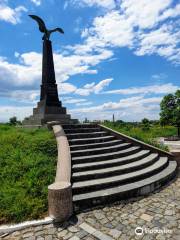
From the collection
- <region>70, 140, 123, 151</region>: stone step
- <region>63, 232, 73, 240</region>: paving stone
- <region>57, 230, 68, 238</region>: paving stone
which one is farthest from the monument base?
<region>63, 232, 73, 240</region>: paving stone

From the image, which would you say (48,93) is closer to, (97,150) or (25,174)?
(97,150)

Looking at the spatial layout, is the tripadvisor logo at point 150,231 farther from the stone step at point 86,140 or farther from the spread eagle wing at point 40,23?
the spread eagle wing at point 40,23

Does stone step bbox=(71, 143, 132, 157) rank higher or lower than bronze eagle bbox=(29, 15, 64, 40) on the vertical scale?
lower

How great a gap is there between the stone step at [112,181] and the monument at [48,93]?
22.6 feet

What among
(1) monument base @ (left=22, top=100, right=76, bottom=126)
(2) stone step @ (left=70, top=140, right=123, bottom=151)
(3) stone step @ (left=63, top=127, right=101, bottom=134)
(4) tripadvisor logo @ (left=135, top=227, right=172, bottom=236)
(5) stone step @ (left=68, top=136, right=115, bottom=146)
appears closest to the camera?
(4) tripadvisor logo @ (left=135, top=227, right=172, bottom=236)

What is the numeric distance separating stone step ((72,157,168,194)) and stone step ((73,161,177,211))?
0.14 m

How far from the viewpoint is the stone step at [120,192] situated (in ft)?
17.1

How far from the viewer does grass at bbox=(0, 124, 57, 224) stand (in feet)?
15.8

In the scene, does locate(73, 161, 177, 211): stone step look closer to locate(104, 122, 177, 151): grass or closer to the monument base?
locate(104, 122, 177, 151): grass

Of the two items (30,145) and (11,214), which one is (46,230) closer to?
(11,214)

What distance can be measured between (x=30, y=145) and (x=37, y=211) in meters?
3.63

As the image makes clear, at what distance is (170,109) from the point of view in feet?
85.1

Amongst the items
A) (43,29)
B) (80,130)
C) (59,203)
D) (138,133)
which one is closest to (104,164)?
(59,203)

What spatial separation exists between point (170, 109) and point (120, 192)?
22610 mm
